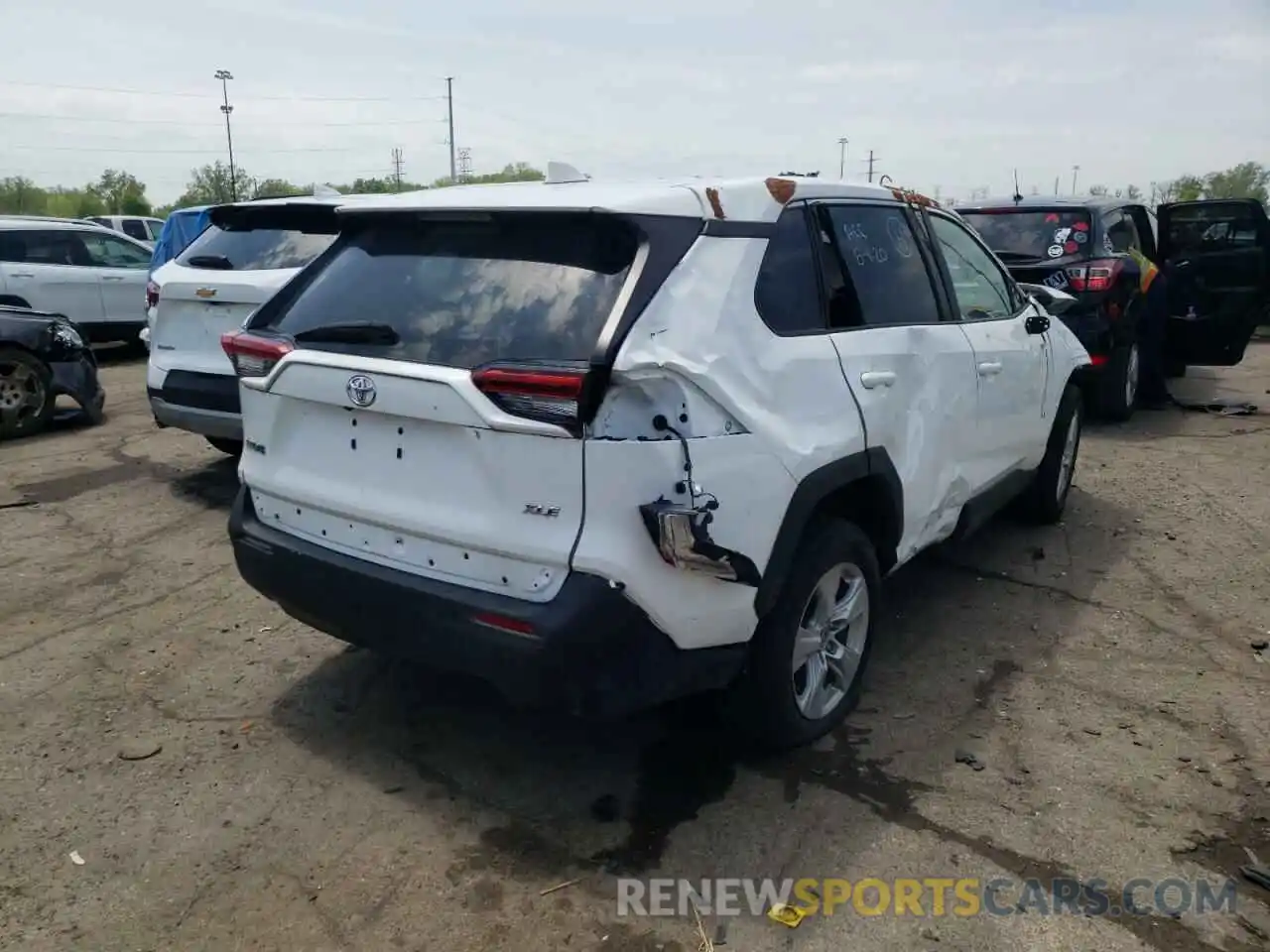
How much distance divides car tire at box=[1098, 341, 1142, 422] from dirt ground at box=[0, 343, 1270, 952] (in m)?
3.61

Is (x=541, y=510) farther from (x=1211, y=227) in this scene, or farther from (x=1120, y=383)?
(x=1211, y=227)

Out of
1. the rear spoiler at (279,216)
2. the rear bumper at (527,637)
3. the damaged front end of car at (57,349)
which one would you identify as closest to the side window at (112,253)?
the damaged front end of car at (57,349)

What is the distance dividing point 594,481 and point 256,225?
4083 mm

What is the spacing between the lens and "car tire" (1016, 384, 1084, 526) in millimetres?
5730

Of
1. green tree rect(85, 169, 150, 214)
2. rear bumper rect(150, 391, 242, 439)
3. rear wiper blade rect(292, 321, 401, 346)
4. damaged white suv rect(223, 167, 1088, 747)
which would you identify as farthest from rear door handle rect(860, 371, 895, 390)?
green tree rect(85, 169, 150, 214)

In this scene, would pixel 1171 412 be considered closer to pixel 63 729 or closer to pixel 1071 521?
pixel 1071 521

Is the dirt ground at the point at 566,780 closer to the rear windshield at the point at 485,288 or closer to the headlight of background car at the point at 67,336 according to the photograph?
the rear windshield at the point at 485,288

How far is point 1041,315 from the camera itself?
17.2 feet

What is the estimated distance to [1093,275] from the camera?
26.2 feet

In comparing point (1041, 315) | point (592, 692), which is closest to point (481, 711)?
point (592, 692)

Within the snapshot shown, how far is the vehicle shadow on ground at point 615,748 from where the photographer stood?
9.93 feet

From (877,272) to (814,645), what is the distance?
56.0 inches
